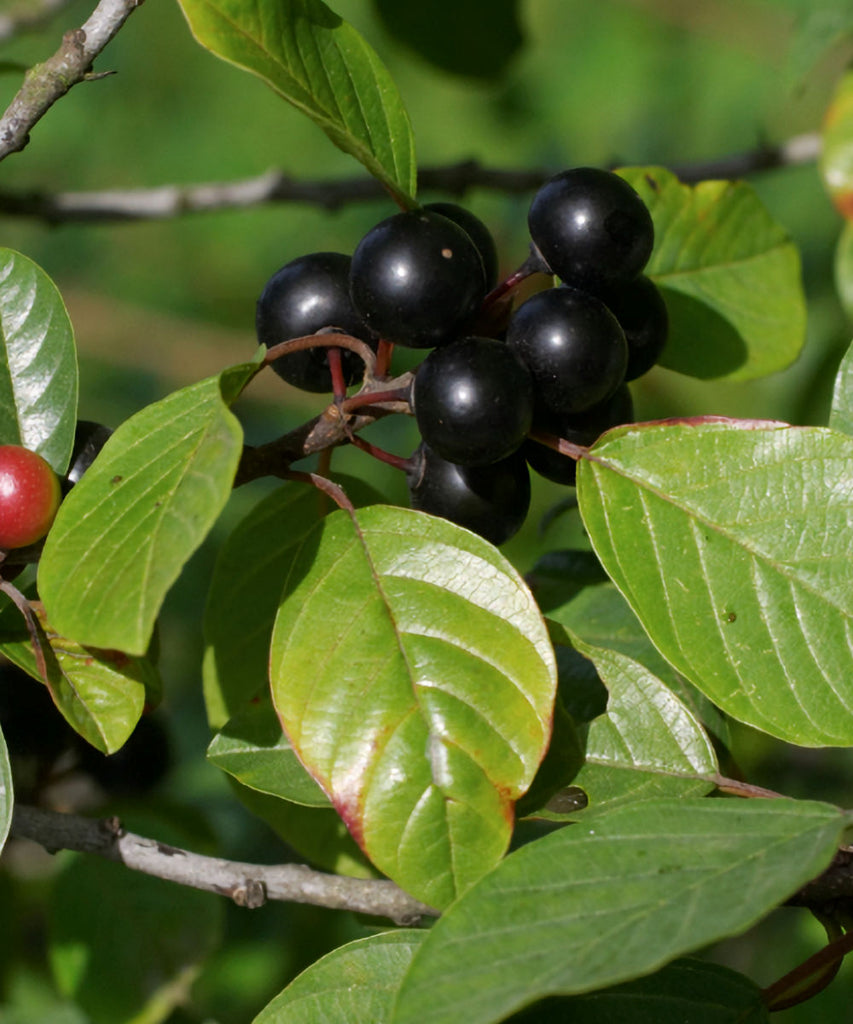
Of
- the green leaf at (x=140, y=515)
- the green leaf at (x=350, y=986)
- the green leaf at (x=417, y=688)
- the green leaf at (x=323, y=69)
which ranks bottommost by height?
the green leaf at (x=350, y=986)

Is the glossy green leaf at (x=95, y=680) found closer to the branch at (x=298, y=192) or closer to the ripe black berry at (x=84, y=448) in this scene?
the ripe black berry at (x=84, y=448)

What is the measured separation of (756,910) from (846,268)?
135 cm

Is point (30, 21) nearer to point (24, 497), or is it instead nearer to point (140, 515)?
point (24, 497)

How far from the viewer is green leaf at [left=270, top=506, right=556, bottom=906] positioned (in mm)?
916

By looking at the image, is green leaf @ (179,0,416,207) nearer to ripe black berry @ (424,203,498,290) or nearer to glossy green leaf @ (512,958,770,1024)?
ripe black berry @ (424,203,498,290)

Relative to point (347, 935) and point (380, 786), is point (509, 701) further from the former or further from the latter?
point (347, 935)

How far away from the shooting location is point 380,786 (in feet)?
3.02

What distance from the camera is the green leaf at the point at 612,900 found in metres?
0.70

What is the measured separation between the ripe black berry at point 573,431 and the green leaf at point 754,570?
0.11 metres

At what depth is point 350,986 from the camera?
3.32ft

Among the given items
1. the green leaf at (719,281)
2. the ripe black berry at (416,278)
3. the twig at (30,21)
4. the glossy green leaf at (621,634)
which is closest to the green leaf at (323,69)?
the ripe black berry at (416,278)

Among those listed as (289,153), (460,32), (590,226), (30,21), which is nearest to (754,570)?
(590,226)

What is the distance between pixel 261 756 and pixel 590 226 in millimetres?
569

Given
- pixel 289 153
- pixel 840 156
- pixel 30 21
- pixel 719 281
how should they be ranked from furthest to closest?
pixel 289 153 < pixel 30 21 < pixel 840 156 < pixel 719 281
